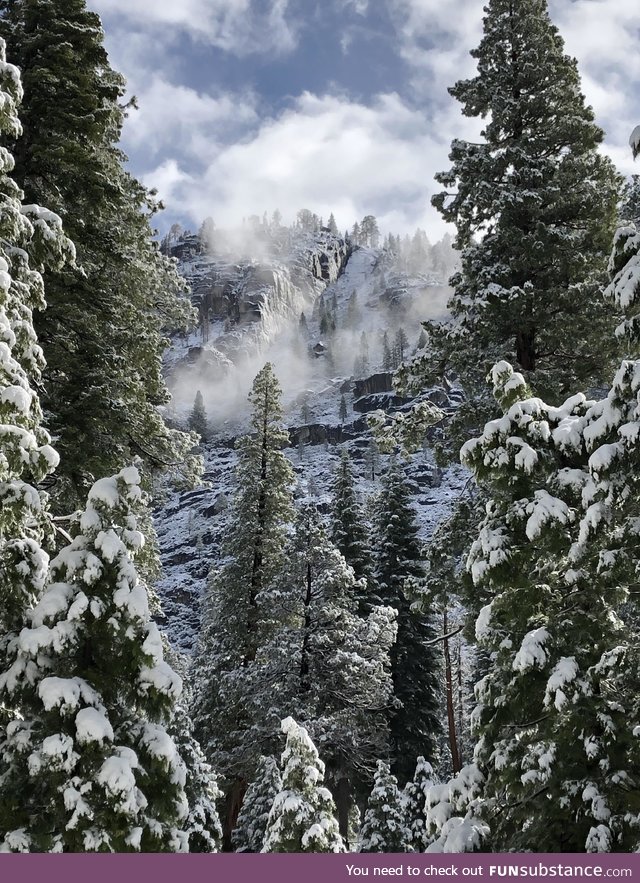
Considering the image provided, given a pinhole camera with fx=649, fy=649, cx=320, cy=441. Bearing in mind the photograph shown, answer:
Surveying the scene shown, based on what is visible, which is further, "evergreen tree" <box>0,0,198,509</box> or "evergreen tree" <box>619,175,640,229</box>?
"evergreen tree" <box>619,175,640,229</box>

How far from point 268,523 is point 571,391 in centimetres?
1125

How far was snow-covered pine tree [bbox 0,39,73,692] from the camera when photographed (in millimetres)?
5496

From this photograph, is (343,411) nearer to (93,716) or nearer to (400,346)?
(400,346)

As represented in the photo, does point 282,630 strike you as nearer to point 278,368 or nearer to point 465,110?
point 465,110

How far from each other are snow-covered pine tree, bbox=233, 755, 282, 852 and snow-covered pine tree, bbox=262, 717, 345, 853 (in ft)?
16.6

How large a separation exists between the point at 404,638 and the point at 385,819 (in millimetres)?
9016

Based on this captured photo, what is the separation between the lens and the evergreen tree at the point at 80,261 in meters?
9.45

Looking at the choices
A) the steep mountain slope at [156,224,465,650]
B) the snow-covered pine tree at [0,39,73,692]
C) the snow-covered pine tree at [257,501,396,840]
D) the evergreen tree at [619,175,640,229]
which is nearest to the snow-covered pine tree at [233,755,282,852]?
the snow-covered pine tree at [257,501,396,840]

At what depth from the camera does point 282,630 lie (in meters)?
17.3

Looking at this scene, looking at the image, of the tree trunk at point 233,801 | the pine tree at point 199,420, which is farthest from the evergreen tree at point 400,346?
the tree trunk at point 233,801

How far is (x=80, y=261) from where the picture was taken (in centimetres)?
1031

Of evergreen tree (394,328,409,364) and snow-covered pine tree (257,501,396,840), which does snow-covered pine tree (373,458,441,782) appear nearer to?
snow-covered pine tree (257,501,396,840)

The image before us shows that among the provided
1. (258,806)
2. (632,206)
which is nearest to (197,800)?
(258,806)

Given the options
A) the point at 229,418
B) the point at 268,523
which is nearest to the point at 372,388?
the point at 229,418
